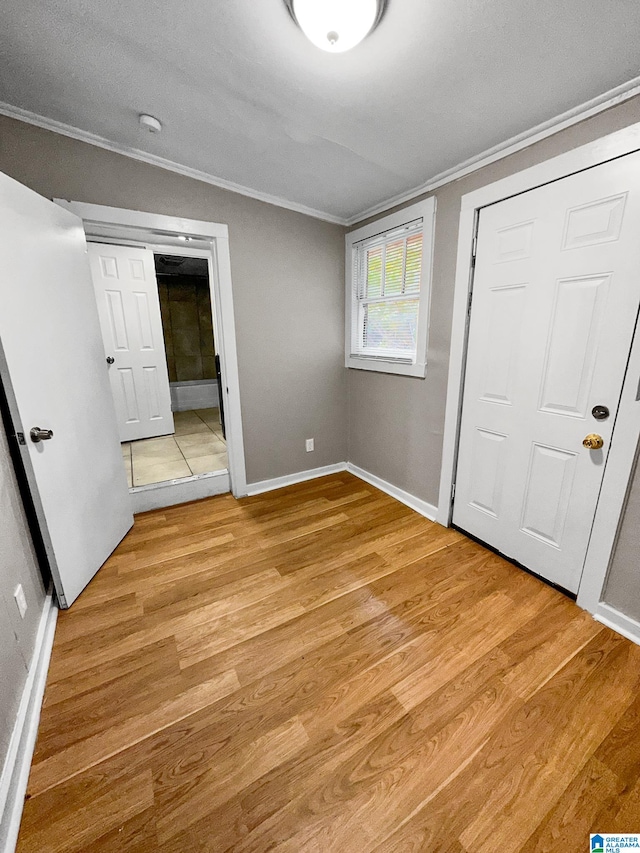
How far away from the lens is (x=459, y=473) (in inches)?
86.3

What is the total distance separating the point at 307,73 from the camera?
1.26 meters

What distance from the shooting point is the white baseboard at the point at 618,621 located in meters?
1.45

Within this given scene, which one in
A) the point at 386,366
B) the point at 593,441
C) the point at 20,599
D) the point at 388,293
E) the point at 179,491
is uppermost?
the point at 388,293

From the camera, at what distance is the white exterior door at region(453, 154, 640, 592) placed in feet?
4.52

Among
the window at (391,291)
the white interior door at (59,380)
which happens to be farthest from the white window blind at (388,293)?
the white interior door at (59,380)

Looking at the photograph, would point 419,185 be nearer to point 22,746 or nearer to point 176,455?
point 176,455

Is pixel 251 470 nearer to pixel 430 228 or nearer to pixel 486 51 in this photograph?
pixel 430 228

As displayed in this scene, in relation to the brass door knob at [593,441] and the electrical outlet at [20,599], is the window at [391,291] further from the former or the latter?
the electrical outlet at [20,599]

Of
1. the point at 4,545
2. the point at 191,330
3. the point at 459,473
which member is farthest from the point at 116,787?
the point at 191,330

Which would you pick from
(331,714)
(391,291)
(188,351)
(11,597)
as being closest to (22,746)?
(11,597)

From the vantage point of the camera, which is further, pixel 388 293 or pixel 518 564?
pixel 388 293

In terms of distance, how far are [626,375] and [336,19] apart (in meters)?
Answer: 1.68

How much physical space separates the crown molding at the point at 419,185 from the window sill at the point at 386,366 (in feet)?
3.67

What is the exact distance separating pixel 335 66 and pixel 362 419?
226 cm
